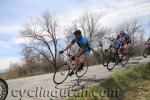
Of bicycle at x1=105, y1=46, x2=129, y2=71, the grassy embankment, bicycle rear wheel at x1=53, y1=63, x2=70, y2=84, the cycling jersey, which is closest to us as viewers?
the grassy embankment

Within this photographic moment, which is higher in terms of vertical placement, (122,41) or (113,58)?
(122,41)

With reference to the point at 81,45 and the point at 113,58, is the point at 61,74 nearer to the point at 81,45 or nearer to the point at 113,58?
the point at 81,45

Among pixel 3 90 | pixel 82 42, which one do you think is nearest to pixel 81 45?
pixel 82 42

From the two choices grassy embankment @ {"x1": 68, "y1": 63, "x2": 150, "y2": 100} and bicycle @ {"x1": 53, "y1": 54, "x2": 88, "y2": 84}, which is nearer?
grassy embankment @ {"x1": 68, "y1": 63, "x2": 150, "y2": 100}

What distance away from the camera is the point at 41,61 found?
63.3 m

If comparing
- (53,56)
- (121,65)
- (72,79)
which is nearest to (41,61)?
(53,56)

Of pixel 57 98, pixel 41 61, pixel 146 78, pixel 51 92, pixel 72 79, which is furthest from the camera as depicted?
pixel 41 61

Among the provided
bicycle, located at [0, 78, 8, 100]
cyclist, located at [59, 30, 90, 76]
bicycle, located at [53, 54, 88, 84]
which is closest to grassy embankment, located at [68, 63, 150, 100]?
cyclist, located at [59, 30, 90, 76]

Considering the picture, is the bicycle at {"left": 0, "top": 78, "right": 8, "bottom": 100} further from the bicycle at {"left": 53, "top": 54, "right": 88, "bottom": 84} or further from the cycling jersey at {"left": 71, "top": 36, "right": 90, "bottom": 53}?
the cycling jersey at {"left": 71, "top": 36, "right": 90, "bottom": 53}

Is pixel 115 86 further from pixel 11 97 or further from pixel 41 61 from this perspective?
pixel 41 61

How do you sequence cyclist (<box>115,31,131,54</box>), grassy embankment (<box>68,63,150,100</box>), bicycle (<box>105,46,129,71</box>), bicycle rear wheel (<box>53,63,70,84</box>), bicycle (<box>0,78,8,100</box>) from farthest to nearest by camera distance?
1. cyclist (<box>115,31,131,54</box>)
2. bicycle (<box>105,46,129,71</box>)
3. bicycle rear wheel (<box>53,63,70,84</box>)
4. grassy embankment (<box>68,63,150,100</box>)
5. bicycle (<box>0,78,8,100</box>)

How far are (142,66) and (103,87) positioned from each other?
5.28m

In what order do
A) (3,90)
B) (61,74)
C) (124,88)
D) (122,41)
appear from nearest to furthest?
(3,90), (61,74), (124,88), (122,41)

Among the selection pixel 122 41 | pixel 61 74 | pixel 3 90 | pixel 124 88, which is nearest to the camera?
pixel 3 90
